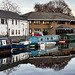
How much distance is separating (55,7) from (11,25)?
4548 cm

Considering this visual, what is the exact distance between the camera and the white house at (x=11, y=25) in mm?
46925

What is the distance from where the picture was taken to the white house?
46.9 metres

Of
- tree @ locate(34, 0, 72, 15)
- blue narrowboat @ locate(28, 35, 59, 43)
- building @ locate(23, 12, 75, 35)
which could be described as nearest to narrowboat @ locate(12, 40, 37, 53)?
blue narrowboat @ locate(28, 35, 59, 43)

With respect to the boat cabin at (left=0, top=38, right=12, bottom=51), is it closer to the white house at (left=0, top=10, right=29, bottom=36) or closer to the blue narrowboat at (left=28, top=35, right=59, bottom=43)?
the blue narrowboat at (left=28, top=35, right=59, bottom=43)

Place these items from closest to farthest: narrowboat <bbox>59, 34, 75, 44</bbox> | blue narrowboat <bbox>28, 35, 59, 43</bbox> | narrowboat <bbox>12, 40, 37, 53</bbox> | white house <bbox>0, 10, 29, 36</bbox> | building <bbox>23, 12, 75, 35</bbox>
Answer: narrowboat <bbox>12, 40, 37, 53</bbox> → blue narrowboat <bbox>28, 35, 59, 43</bbox> → white house <bbox>0, 10, 29, 36</bbox> → narrowboat <bbox>59, 34, 75, 44</bbox> → building <bbox>23, 12, 75, 35</bbox>

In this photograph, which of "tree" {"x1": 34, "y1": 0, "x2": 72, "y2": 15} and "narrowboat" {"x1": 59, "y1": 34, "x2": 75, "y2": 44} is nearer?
"narrowboat" {"x1": 59, "y1": 34, "x2": 75, "y2": 44}

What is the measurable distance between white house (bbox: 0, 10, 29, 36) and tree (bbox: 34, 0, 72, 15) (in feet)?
116

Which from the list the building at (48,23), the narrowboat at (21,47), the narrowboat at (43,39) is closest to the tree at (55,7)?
the building at (48,23)

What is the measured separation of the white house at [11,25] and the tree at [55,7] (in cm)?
3542

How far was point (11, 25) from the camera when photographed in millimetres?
49781

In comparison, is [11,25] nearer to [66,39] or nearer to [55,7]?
[66,39]

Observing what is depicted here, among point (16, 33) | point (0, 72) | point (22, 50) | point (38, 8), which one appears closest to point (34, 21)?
point (16, 33)

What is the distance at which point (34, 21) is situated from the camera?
5909 centimetres

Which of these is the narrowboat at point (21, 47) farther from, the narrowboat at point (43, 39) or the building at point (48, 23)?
the building at point (48, 23)
